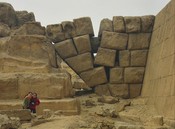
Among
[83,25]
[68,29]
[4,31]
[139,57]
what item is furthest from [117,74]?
[4,31]

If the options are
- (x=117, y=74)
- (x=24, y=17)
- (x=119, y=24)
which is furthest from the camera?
(x=24, y=17)

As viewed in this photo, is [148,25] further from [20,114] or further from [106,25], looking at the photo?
[20,114]

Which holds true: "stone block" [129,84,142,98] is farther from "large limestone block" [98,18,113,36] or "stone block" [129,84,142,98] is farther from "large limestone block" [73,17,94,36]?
"large limestone block" [73,17,94,36]

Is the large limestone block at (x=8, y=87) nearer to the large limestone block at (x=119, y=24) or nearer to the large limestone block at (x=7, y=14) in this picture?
the large limestone block at (x=119, y=24)

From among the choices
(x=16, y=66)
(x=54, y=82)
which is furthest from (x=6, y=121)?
(x=16, y=66)

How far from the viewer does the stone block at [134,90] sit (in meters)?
13.8

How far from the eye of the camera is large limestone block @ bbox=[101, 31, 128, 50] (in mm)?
13734

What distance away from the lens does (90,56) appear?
45.7ft

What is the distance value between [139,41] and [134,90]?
199cm

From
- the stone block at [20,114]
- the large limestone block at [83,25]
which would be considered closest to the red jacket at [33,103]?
the stone block at [20,114]

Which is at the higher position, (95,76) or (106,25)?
(106,25)

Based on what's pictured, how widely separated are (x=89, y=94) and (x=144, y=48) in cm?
297

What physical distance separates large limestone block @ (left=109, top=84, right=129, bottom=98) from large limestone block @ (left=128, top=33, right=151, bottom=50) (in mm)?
1575

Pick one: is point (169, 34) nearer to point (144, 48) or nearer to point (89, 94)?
point (144, 48)
